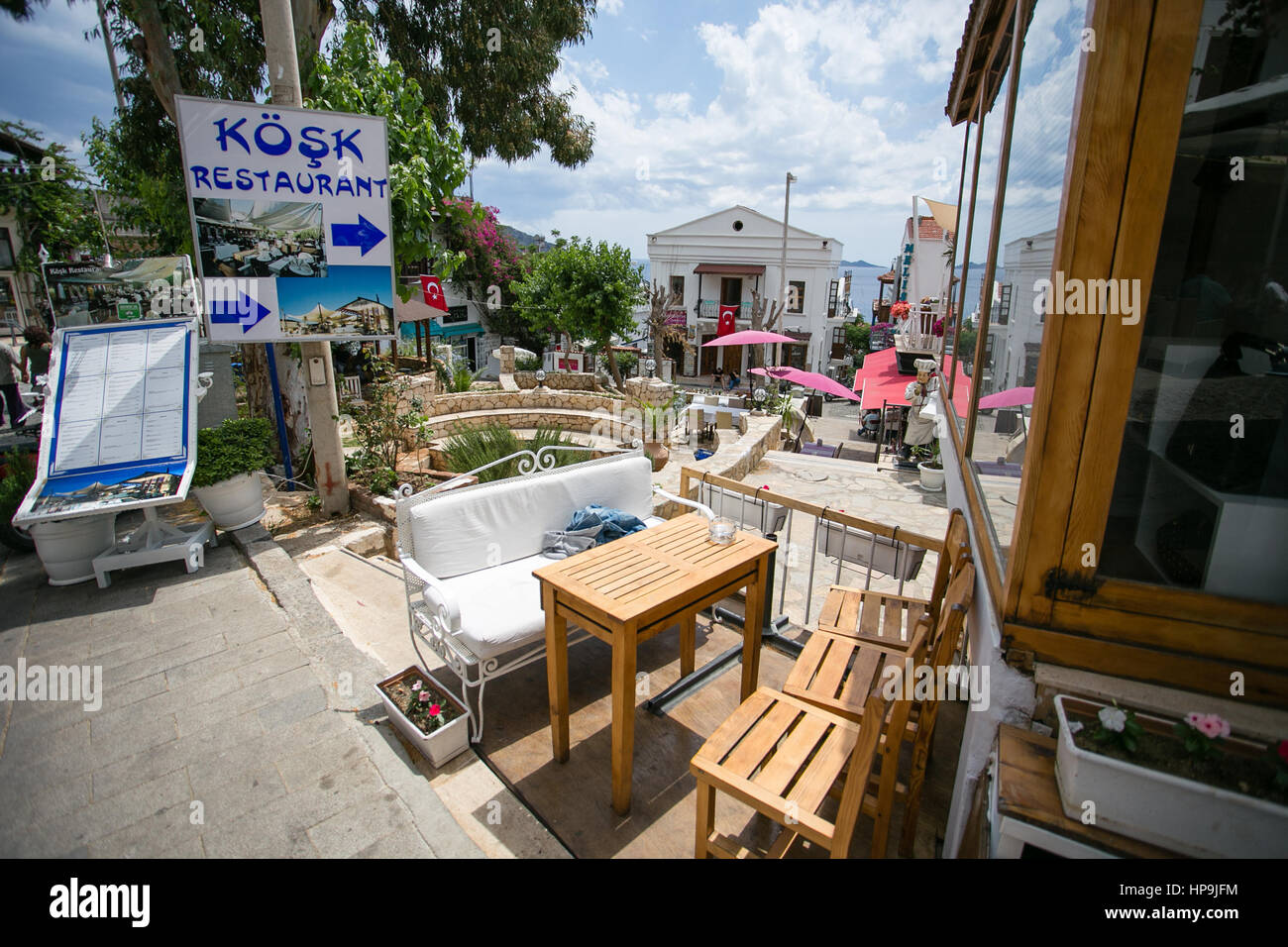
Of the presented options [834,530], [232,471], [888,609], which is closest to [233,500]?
[232,471]

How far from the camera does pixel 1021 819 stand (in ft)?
4.69

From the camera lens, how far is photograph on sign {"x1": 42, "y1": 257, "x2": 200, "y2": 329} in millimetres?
6781

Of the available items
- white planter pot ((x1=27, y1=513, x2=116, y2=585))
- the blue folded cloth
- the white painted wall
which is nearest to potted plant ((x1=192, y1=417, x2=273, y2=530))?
white planter pot ((x1=27, y1=513, x2=116, y2=585))

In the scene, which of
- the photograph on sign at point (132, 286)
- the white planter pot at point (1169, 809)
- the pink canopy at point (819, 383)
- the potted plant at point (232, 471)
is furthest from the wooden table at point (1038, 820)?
the pink canopy at point (819, 383)

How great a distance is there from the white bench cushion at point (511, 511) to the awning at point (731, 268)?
28.0 m

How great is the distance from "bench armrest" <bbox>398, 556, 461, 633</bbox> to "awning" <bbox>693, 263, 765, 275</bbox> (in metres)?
29.3

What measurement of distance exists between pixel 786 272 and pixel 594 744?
99.3ft

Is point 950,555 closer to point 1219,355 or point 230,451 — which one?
point 1219,355

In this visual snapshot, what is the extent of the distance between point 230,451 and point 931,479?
898 cm

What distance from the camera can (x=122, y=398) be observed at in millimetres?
4402

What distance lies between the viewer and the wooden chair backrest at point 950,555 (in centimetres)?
261

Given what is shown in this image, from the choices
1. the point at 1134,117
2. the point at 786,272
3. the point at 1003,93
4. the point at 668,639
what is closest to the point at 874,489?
the point at 668,639

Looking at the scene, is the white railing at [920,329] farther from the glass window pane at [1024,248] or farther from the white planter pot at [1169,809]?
the white planter pot at [1169,809]

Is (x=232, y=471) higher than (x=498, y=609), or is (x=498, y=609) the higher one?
(x=232, y=471)
